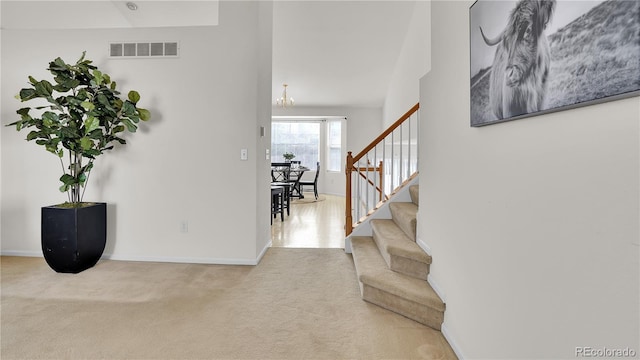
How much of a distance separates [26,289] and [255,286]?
5.94 feet

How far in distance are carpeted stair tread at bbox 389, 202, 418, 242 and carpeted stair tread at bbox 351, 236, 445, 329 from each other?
1.20 ft

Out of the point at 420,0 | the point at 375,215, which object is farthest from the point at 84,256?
the point at 420,0

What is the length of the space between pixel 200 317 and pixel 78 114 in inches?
85.8

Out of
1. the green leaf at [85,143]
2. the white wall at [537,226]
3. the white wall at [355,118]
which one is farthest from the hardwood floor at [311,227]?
the white wall at [355,118]

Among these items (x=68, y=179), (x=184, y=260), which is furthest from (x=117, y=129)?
(x=184, y=260)

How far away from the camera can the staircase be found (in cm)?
211

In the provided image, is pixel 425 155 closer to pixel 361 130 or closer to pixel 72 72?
pixel 72 72

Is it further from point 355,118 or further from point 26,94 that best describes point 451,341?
point 355,118

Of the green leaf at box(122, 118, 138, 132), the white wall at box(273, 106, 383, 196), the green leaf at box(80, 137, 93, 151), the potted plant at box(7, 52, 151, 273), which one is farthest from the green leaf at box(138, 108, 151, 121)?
the white wall at box(273, 106, 383, 196)

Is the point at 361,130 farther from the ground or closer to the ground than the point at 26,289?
farther from the ground

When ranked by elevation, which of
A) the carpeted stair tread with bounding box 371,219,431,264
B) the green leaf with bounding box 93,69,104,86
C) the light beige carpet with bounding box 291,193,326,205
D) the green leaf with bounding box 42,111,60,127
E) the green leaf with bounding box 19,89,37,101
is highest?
the green leaf with bounding box 93,69,104,86

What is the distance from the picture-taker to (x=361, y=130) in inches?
365

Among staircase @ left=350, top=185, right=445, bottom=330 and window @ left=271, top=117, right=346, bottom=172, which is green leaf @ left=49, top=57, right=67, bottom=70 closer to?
staircase @ left=350, top=185, right=445, bottom=330

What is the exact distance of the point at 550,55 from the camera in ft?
3.23
